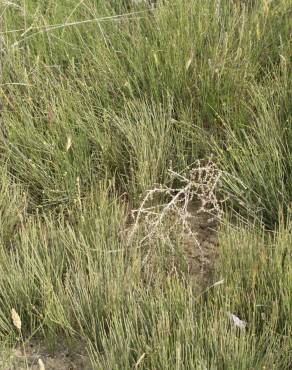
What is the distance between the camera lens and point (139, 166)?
2699 millimetres

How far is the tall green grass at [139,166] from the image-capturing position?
205cm

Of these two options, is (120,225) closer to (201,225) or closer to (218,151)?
(201,225)

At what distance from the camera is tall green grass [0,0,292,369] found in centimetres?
205

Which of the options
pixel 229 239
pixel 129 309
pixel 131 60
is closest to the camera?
pixel 129 309

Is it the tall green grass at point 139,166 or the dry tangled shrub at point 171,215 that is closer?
the tall green grass at point 139,166

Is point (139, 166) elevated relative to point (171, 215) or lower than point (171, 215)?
elevated

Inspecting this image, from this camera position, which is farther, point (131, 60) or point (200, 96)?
point (131, 60)

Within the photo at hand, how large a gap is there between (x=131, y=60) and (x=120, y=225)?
1.08 m

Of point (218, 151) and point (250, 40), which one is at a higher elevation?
point (250, 40)

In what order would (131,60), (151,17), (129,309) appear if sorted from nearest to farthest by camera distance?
1. (129,309)
2. (131,60)
3. (151,17)

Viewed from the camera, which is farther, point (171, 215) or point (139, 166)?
point (139, 166)

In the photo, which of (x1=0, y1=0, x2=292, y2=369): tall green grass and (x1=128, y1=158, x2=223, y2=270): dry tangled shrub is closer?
(x1=0, y1=0, x2=292, y2=369): tall green grass

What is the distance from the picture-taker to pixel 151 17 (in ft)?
11.5

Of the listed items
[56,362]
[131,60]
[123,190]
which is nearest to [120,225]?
[123,190]
